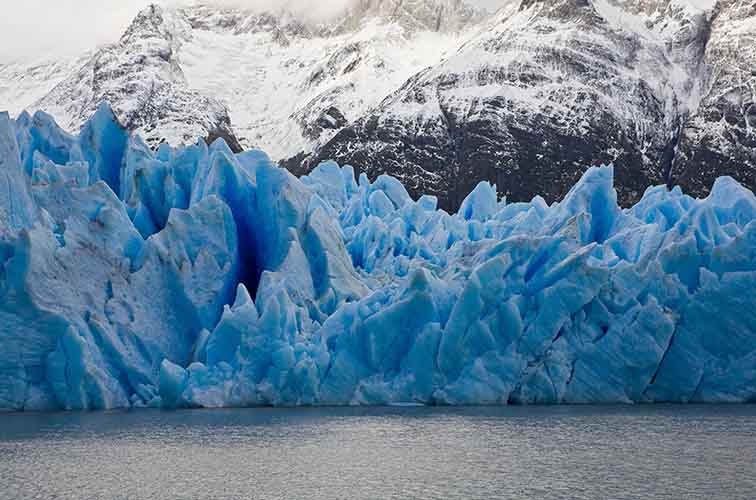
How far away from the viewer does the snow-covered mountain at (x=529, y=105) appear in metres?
75.9

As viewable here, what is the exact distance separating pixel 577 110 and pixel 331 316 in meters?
54.7

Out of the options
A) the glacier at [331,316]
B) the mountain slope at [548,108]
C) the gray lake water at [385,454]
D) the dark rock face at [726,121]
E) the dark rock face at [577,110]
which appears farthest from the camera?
the mountain slope at [548,108]

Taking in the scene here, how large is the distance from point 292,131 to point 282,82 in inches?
836

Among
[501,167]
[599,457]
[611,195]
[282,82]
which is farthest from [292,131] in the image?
[599,457]

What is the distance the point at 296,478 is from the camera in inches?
734

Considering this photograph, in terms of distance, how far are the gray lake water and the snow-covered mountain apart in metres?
50.3

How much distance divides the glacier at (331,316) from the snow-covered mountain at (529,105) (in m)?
45.9

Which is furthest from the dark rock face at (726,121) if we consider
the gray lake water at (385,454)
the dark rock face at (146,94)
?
the gray lake water at (385,454)

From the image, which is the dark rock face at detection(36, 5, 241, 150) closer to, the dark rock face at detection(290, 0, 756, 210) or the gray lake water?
the dark rock face at detection(290, 0, 756, 210)

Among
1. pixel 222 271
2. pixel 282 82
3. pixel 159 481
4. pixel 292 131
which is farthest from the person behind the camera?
pixel 282 82

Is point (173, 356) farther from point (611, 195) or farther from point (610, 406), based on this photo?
point (611, 195)

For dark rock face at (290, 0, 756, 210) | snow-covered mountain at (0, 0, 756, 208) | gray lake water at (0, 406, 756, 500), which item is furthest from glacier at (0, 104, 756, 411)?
snow-covered mountain at (0, 0, 756, 208)

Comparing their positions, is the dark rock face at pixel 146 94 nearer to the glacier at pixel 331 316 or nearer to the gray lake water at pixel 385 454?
the glacier at pixel 331 316

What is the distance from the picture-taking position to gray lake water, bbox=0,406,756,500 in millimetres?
17562
